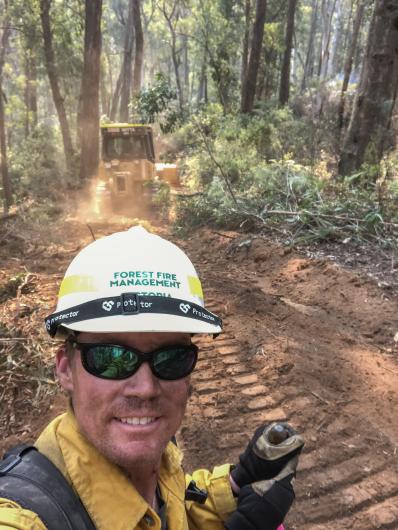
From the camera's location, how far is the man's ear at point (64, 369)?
1.46m

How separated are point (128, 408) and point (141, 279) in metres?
0.39

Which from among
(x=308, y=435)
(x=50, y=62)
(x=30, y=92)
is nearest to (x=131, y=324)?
(x=308, y=435)

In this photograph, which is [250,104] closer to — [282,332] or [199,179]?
[199,179]

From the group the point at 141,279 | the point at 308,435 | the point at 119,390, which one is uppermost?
the point at 141,279

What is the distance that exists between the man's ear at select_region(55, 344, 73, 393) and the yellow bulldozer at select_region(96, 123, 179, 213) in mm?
11009

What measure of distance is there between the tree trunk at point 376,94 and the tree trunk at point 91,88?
855cm

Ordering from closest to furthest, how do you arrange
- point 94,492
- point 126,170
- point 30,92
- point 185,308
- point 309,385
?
point 94,492 → point 185,308 → point 309,385 → point 126,170 → point 30,92

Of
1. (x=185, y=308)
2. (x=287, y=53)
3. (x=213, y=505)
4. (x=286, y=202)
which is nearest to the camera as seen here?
(x=185, y=308)

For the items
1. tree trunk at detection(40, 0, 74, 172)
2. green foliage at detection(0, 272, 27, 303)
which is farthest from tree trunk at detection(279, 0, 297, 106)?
green foliage at detection(0, 272, 27, 303)

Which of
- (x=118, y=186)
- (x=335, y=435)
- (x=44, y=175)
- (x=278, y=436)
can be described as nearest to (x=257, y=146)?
(x=118, y=186)

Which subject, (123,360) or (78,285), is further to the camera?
(78,285)

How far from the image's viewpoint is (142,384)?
1355 millimetres

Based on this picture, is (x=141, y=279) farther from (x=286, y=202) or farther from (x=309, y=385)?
(x=286, y=202)

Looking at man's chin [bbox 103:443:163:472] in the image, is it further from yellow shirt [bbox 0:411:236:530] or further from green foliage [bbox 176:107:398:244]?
green foliage [bbox 176:107:398:244]
